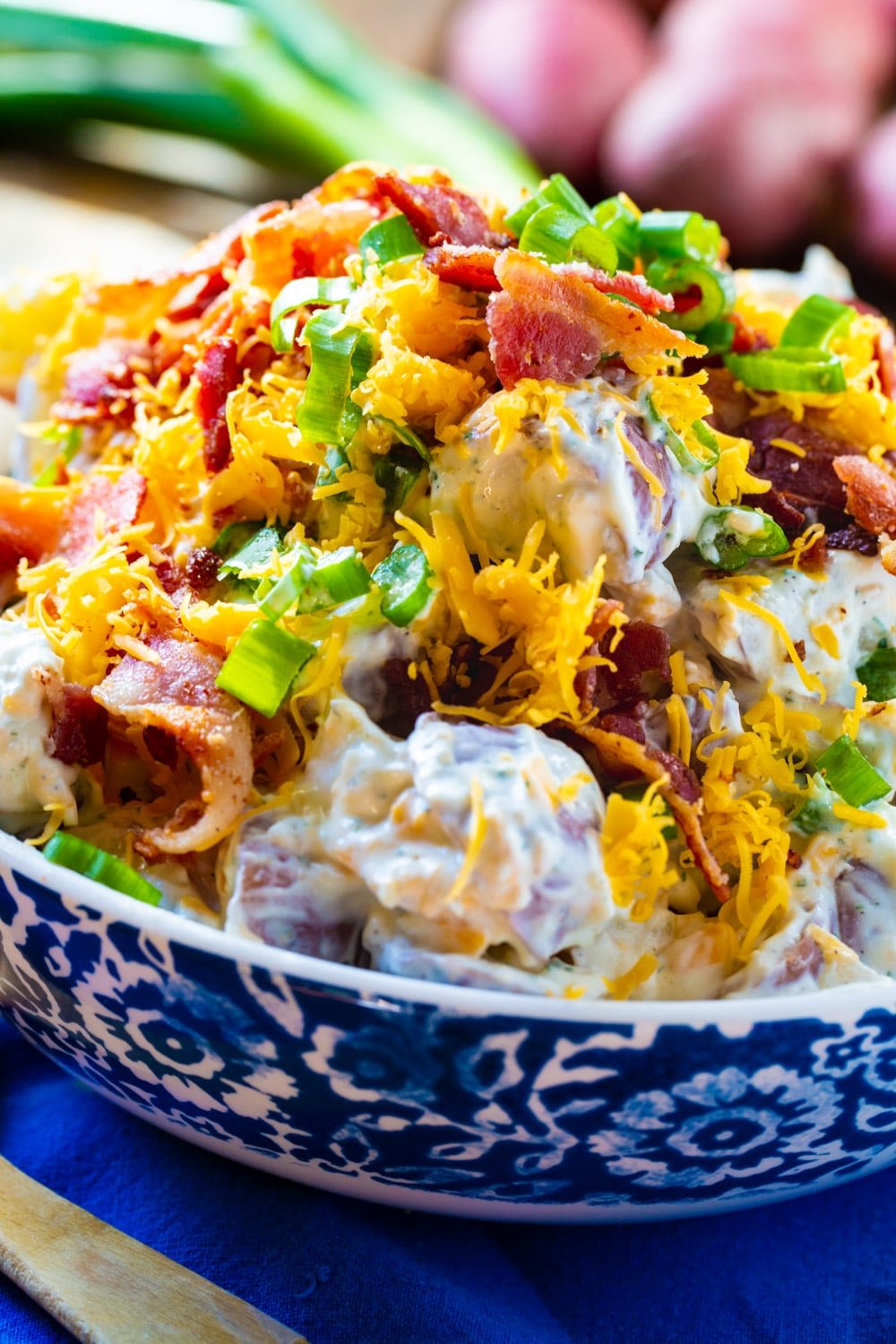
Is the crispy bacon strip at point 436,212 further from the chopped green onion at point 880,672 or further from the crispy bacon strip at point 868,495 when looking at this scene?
the chopped green onion at point 880,672

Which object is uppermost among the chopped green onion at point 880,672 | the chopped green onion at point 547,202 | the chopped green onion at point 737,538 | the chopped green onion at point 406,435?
the chopped green onion at point 547,202

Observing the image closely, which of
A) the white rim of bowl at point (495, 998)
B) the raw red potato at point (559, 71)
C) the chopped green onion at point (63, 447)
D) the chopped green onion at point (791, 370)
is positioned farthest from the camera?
the raw red potato at point (559, 71)

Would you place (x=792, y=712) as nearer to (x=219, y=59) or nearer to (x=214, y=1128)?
(x=214, y=1128)

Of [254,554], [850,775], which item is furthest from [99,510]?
[850,775]

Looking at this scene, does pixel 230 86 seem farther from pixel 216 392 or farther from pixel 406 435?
pixel 406 435

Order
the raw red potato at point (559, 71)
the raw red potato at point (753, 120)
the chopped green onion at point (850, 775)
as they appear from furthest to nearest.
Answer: the raw red potato at point (559, 71)
the raw red potato at point (753, 120)
the chopped green onion at point (850, 775)

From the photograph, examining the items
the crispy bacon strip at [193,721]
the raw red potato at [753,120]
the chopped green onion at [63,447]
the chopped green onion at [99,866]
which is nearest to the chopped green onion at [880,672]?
the crispy bacon strip at [193,721]
